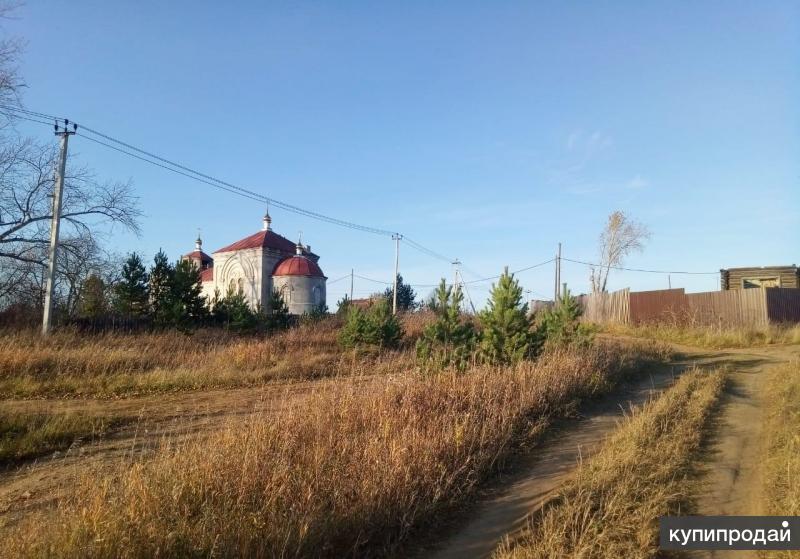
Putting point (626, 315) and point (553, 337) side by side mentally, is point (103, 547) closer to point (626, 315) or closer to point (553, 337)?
point (553, 337)

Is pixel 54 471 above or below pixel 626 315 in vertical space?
below

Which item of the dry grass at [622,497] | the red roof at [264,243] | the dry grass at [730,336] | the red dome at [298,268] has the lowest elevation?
the dry grass at [622,497]

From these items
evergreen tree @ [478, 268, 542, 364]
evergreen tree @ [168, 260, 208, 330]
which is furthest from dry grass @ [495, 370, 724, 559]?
evergreen tree @ [168, 260, 208, 330]

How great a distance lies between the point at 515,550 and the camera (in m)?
3.57

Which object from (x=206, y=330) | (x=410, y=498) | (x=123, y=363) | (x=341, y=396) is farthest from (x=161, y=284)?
(x=410, y=498)

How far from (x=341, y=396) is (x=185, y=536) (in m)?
3.20

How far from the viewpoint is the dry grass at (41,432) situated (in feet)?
22.8

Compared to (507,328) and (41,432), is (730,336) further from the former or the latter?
(41,432)

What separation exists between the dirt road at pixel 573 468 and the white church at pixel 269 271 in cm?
3523

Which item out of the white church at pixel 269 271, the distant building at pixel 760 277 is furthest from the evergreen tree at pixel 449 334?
the white church at pixel 269 271

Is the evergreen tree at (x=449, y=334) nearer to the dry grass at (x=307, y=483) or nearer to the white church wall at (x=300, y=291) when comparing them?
the dry grass at (x=307, y=483)

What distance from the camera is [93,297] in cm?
2512

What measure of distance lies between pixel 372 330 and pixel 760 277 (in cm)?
2293

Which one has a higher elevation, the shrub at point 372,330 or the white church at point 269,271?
the white church at point 269,271
